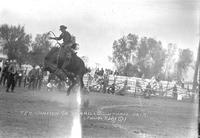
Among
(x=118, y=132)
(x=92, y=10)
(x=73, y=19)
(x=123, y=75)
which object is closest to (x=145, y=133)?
(x=118, y=132)

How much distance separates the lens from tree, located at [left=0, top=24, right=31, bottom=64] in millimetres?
26795

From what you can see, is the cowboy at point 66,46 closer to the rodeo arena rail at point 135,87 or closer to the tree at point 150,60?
the rodeo arena rail at point 135,87

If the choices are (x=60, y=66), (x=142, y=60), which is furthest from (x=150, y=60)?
(x=60, y=66)

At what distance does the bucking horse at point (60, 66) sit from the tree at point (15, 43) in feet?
27.2

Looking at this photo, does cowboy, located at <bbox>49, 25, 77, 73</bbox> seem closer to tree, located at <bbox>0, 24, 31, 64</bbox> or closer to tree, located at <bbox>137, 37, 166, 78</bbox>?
tree, located at <bbox>0, 24, 31, 64</bbox>

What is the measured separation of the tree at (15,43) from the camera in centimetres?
2680

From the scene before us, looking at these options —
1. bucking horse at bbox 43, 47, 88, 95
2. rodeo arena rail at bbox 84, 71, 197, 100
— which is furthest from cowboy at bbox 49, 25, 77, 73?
rodeo arena rail at bbox 84, 71, 197, 100

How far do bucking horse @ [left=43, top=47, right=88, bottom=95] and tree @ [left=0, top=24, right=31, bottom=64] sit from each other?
829cm

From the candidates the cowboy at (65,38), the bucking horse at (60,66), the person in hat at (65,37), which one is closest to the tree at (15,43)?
the bucking horse at (60,66)

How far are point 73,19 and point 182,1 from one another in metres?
6.46

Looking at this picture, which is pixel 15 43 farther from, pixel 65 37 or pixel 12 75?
pixel 65 37

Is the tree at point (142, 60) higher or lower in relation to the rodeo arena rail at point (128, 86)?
higher

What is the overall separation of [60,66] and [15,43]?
14401mm

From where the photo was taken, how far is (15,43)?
31.4 meters
